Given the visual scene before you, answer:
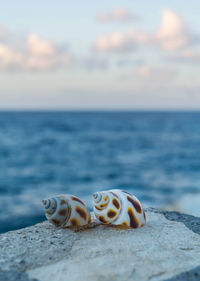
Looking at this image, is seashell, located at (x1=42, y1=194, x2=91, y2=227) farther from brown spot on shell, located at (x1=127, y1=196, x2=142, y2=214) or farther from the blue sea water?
the blue sea water

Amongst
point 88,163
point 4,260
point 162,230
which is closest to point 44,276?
point 4,260

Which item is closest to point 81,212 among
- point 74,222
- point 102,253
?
point 74,222

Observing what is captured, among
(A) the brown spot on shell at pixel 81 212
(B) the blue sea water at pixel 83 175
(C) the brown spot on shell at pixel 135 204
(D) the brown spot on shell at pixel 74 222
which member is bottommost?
(B) the blue sea water at pixel 83 175

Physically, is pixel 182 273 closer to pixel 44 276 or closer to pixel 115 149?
pixel 44 276

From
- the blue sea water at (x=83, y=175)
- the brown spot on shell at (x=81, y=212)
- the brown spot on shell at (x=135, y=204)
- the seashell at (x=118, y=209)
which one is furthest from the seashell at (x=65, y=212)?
the blue sea water at (x=83, y=175)

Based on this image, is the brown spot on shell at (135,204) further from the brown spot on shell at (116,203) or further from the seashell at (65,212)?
the seashell at (65,212)

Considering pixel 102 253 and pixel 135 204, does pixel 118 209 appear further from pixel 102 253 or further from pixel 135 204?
pixel 102 253

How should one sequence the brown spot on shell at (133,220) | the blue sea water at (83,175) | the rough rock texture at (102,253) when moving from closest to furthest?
the rough rock texture at (102,253) → the brown spot on shell at (133,220) → the blue sea water at (83,175)
